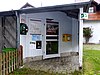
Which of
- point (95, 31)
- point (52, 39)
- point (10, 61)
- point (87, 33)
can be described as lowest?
point (10, 61)

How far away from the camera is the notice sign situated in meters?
13.4

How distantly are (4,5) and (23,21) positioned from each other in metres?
3.07

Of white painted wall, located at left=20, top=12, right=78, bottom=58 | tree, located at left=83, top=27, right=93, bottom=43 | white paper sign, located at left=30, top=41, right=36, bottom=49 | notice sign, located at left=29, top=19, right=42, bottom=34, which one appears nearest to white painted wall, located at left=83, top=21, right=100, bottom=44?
tree, located at left=83, top=27, right=93, bottom=43

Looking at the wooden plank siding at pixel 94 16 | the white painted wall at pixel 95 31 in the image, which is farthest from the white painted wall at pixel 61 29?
the wooden plank siding at pixel 94 16

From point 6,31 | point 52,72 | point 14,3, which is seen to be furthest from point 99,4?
point 52,72

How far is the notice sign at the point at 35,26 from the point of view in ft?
44.1

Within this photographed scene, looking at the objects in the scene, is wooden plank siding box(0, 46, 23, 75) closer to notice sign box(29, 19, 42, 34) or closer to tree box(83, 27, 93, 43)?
notice sign box(29, 19, 42, 34)

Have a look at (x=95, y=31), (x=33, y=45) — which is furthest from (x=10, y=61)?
(x=95, y=31)

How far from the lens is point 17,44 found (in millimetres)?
11766

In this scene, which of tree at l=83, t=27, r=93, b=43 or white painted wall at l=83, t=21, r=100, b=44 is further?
white painted wall at l=83, t=21, r=100, b=44

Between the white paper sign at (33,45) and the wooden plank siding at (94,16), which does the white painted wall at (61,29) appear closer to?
the white paper sign at (33,45)

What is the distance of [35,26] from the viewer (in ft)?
45.0

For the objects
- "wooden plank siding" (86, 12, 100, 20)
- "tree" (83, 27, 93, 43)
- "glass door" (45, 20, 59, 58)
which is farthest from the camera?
"wooden plank siding" (86, 12, 100, 20)

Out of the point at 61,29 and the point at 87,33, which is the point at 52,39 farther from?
the point at 87,33
